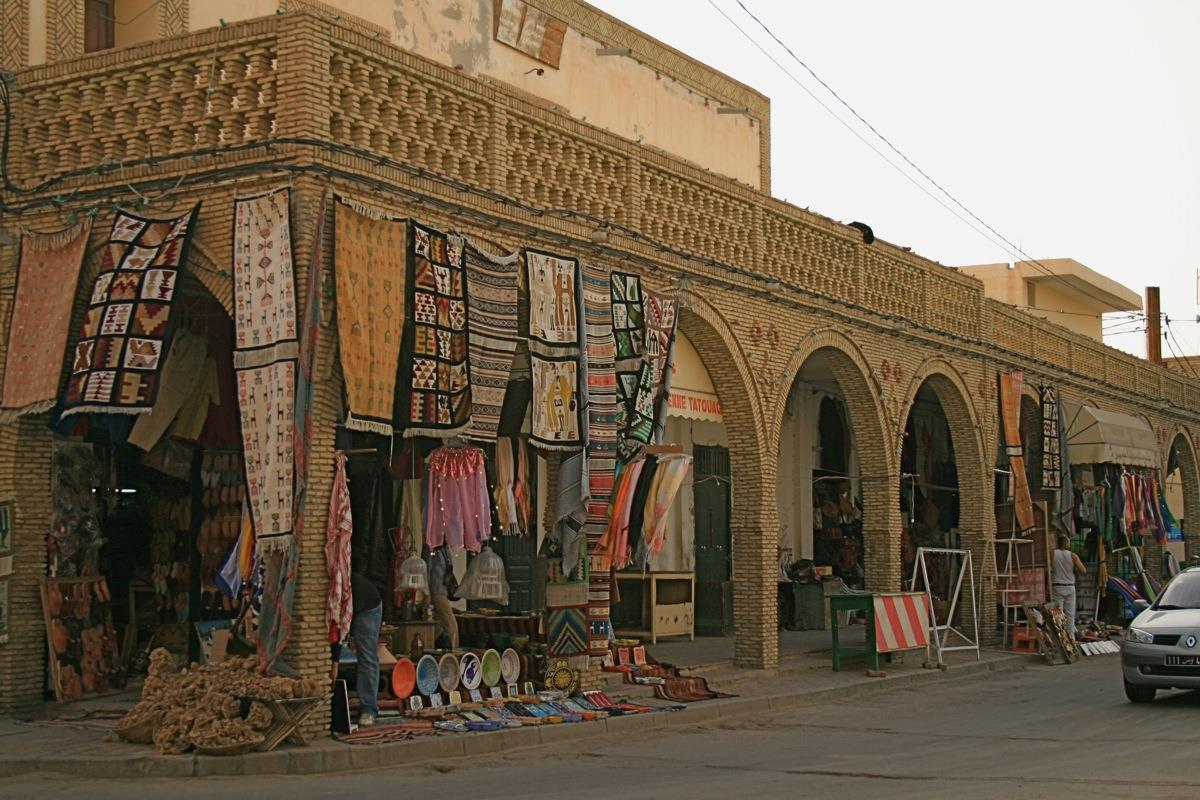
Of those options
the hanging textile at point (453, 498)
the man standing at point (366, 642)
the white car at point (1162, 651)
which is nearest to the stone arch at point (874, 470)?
the white car at point (1162, 651)

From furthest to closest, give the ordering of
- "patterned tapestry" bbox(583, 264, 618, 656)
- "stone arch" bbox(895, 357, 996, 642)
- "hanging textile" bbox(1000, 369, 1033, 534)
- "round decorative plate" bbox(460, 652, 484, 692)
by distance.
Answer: "hanging textile" bbox(1000, 369, 1033, 534) < "stone arch" bbox(895, 357, 996, 642) < "patterned tapestry" bbox(583, 264, 618, 656) < "round decorative plate" bbox(460, 652, 484, 692)

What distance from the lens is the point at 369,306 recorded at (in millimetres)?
12141

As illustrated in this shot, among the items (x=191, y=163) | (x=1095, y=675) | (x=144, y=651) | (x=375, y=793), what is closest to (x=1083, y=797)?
(x=375, y=793)

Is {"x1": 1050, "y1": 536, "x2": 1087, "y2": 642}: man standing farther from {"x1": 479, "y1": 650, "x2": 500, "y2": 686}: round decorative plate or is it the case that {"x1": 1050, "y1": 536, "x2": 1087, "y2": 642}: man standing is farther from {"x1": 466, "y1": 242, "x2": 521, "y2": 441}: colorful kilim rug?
{"x1": 466, "y1": 242, "x2": 521, "y2": 441}: colorful kilim rug

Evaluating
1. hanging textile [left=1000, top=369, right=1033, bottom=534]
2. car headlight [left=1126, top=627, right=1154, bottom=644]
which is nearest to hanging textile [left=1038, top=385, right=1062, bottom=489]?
hanging textile [left=1000, top=369, right=1033, bottom=534]

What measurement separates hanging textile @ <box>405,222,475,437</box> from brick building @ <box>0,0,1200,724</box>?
430mm

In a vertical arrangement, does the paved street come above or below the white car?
below

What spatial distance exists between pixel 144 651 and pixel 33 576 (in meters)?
2.37

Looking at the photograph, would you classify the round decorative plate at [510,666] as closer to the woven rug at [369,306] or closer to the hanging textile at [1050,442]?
the woven rug at [369,306]

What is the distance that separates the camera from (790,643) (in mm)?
21750

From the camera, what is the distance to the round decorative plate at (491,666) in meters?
13.8

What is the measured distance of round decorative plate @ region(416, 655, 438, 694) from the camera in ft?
42.7

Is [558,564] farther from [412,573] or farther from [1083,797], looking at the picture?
[1083,797]

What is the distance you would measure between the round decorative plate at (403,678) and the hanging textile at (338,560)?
3.39ft
